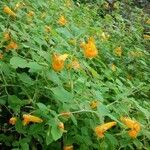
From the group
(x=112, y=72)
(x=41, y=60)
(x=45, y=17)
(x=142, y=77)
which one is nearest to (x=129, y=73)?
(x=142, y=77)

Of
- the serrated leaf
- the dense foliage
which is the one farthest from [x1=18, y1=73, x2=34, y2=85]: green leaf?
the serrated leaf

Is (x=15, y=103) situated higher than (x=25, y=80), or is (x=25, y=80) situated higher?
(x=25, y=80)

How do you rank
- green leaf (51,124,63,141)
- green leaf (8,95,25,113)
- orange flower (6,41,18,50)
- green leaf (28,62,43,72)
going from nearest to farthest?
green leaf (51,124,63,141) → green leaf (28,62,43,72) → green leaf (8,95,25,113) → orange flower (6,41,18,50)

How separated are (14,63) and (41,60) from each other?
0.17 m

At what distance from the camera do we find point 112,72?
3.40m

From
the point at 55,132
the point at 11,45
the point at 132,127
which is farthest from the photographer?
the point at 11,45

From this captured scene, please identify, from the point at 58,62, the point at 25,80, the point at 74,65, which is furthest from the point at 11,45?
the point at 58,62

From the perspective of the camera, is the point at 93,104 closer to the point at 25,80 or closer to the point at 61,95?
the point at 61,95

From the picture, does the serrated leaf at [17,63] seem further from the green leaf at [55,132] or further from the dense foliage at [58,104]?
the green leaf at [55,132]

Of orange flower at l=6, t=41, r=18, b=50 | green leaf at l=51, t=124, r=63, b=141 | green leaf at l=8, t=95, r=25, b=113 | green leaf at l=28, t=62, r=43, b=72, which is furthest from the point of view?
orange flower at l=6, t=41, r=18, b=50

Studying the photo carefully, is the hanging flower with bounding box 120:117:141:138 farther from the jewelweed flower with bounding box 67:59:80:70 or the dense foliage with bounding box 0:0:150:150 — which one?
the jewelweed flower with bounding box 67:59:80:70

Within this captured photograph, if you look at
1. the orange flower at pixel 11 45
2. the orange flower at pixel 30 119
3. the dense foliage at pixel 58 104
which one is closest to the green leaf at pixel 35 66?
the dense foliage at pixel 58 104

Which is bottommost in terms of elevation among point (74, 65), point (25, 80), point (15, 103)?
point (15, 103)

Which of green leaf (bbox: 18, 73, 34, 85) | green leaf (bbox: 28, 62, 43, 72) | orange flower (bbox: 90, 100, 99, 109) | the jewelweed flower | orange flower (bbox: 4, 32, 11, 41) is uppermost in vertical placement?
green leaf (bbox: 28, 62, 43, 72)
